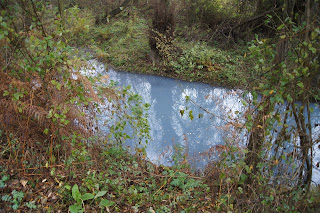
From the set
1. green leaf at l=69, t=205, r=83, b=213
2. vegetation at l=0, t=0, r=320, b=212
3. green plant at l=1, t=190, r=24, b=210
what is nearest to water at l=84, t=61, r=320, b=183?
vegetation at l=0, t=0, r=320, b=212

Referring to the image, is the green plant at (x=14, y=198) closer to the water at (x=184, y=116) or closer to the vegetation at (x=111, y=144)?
the vegetation at (x=111, y=144)

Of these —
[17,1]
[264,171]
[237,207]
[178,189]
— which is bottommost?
[178,189]

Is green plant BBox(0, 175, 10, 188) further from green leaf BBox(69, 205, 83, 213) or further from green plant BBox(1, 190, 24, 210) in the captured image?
green leaf BBox(69, 205, 83, 213)

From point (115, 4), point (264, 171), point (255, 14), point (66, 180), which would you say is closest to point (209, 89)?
point (255, 14)

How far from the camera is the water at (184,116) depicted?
4.75m

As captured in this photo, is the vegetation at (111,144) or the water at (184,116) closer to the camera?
the vegetation at (111,144)

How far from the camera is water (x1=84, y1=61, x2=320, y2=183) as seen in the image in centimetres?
475

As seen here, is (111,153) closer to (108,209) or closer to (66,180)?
(66,180)

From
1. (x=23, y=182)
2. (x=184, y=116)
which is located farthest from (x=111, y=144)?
(x=184, y=116)

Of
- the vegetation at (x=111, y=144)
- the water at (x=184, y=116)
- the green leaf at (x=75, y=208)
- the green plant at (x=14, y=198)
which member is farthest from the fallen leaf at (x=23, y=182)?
the water at (x=184, y=116)

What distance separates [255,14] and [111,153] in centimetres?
773

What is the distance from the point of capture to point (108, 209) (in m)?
2.57

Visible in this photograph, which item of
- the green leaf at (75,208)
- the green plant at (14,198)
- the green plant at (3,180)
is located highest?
the green plant at (3,180)

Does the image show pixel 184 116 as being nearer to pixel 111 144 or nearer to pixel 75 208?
pixel 111 144
